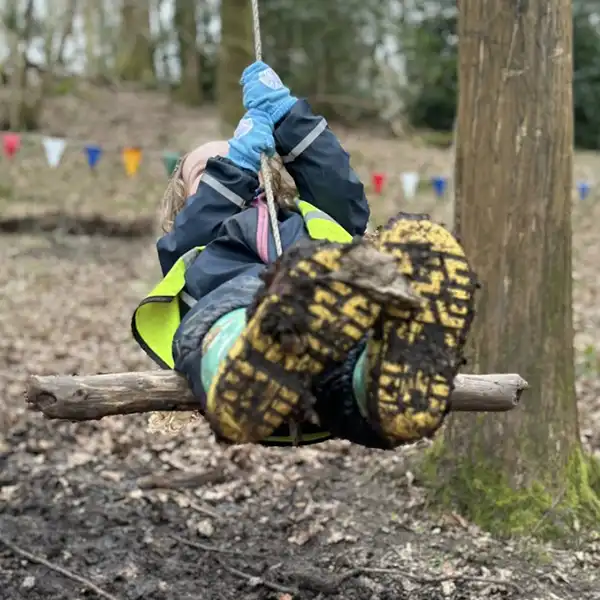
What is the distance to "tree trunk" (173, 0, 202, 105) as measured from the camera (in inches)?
725

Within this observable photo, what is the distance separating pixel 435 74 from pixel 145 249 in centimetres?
874

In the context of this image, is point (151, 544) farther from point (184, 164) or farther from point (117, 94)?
point (117, 94)

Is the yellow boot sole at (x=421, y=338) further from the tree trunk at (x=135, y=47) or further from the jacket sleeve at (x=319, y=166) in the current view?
the tree trunk at (x=135, y=47)

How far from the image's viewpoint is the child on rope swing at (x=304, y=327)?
192 centimetres

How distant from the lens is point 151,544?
4.13 metres

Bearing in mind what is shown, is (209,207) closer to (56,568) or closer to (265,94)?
(265,94)

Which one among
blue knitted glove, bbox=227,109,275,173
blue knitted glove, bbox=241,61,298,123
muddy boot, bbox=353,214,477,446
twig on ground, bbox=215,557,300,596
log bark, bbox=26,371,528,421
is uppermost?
blue knitted glove, bbox=241,61,298,123

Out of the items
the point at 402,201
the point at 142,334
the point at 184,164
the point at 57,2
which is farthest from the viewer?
the point at 57,2

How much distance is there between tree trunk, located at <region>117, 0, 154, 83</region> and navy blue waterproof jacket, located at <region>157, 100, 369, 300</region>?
1829 centimetres

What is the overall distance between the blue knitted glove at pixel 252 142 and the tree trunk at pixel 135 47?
59.9 ft

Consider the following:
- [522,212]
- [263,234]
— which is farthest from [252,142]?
[522,212]

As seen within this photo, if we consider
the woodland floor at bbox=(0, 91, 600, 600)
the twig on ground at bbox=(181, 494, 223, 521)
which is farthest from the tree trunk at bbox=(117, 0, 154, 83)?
the twig on ground at bbox=(181, 494, 223, 521)

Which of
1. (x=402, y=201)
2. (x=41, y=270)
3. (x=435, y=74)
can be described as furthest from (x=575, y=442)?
(x=435, y=74)

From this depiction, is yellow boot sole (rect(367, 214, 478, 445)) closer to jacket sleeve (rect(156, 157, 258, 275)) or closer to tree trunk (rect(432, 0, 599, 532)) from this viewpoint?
jacket sleeve (rect(156, 157, 258, 275))
